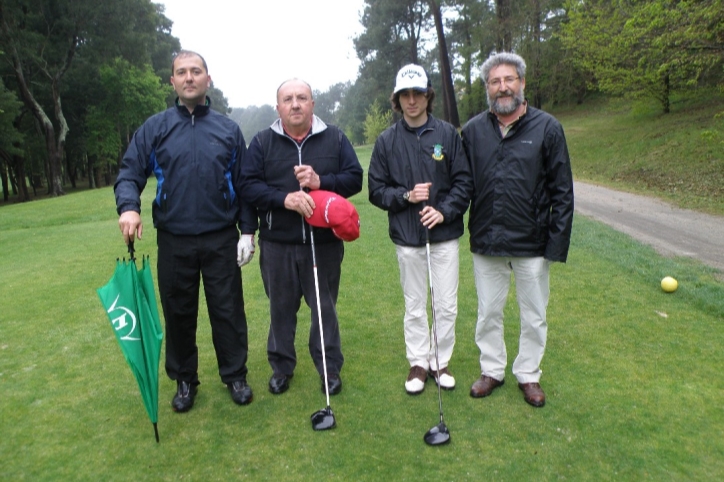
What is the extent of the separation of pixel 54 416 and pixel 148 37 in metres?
41.0

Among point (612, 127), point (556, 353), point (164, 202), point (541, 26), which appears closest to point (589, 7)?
point (612, 127)

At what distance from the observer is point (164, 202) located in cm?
357

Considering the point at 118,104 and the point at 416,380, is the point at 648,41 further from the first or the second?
the point at 118,104

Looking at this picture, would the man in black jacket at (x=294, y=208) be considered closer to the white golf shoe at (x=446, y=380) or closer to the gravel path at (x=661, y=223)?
the white golf shoe at (x=446, y=380)

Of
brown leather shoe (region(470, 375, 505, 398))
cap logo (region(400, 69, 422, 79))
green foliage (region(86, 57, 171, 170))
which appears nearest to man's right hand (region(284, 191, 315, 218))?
cap logo (region(400, 69, 422, 79))

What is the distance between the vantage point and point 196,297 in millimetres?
3805

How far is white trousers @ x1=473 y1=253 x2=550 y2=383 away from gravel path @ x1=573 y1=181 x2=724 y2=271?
479 centimetres

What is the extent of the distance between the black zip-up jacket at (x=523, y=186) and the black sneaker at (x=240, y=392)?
1900 mm

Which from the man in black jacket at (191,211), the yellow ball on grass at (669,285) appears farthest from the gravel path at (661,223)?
the man in black jacket at (191,211)

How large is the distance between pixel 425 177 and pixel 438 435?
168 centimetres

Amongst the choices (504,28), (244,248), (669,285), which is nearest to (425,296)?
(244,248)

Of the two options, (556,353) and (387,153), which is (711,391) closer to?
(556,353)

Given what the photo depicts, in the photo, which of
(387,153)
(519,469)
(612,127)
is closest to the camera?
(519,469)

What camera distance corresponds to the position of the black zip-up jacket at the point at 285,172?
371 cm
